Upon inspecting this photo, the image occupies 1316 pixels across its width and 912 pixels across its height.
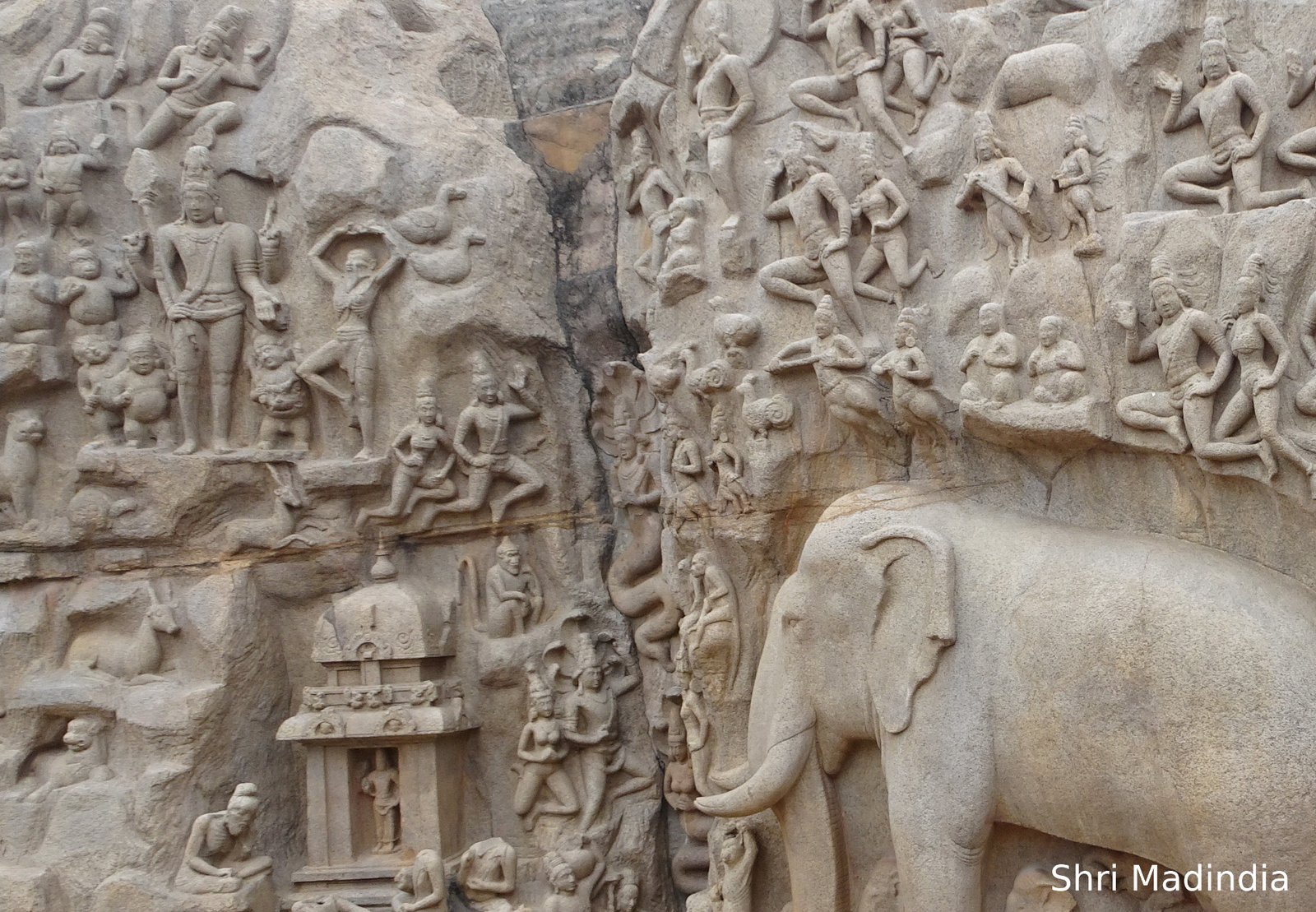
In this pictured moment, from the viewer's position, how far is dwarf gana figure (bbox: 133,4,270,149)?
1033 centimetres

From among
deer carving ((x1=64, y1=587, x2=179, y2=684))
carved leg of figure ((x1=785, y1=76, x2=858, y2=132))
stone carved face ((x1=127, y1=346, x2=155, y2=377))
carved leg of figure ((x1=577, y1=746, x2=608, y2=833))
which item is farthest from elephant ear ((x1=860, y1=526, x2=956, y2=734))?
stone carved face ((x1=127, y1=346, x2=155, y2=377))

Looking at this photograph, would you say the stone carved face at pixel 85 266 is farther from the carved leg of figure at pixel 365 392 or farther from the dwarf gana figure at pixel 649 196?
the dwarf gana figure at pixel 649 196

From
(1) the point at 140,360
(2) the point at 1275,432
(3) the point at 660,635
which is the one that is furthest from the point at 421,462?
(2) the point at 1275,432

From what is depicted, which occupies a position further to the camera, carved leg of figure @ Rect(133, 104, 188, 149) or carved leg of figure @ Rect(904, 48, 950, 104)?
carved leg of figure @ Rect(133, 104, 188, 149)

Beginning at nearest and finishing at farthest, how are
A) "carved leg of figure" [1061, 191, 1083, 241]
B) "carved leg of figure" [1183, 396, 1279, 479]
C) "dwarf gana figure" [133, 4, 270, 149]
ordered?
1. "carved leg of figure" [1183, 396, 1279, 479]
2. "carved leg of figure" [1061, 191, 1083, 241]
3. "dwarf gana figure" [133, 4, 270, 149]

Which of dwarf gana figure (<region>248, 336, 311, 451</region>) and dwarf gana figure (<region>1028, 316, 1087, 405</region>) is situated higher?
dwarf gana figure (<region>248, 336, 311, 451</region>)

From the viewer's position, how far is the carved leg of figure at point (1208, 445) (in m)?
5.76

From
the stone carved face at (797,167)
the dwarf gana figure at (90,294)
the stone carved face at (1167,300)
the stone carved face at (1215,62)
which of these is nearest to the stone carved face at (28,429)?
the dwarf gana figure at (90,294)

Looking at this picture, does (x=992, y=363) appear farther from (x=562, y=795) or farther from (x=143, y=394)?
(x=143, y=394)

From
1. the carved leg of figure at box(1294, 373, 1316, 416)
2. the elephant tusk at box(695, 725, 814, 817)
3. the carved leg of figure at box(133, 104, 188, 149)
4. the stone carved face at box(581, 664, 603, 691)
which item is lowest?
the elephant tusk at box(695, 725, 814, 817)

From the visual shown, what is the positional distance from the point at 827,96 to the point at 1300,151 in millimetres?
2735

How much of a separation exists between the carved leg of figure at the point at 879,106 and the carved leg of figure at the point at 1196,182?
166 cm

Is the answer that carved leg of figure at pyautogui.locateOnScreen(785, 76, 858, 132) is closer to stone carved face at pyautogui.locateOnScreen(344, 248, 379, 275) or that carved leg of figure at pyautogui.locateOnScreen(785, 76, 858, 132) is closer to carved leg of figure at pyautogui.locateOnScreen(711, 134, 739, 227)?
carved leg of figure at pyautogui.locateOnScreen(711, 134, 739, 227)

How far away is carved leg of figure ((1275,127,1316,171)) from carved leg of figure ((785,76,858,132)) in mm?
2450
